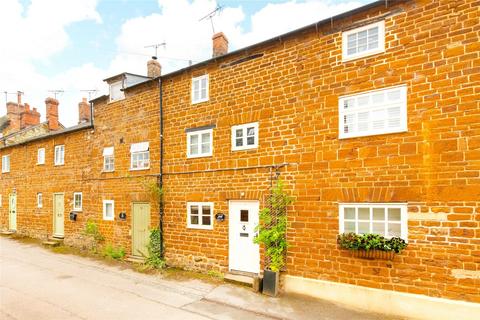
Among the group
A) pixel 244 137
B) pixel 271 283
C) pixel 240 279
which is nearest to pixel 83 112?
pixel 244 137

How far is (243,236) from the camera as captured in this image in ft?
30.1

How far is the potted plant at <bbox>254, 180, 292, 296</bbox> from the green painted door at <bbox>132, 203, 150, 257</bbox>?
545 cm

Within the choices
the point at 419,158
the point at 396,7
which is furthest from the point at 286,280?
the point at 396,7

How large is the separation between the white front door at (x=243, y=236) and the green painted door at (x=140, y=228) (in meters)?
4.18

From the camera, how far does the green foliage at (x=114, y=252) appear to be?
40.0 ft

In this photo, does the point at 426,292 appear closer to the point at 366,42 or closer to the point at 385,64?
the point at 385,64

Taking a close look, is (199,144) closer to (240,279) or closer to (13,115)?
(240,279)

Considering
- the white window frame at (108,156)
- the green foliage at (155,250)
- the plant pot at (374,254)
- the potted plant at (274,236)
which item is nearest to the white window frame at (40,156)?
the white window frame at (108,156)

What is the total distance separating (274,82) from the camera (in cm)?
875

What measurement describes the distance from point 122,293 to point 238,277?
346 cm

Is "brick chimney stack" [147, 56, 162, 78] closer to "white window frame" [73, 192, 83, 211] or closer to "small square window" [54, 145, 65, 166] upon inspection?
"small square window" [54, 145, 65, 166]

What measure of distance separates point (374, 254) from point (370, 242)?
323mm

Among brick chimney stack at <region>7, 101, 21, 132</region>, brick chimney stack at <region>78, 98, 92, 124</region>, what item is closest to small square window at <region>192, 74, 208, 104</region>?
brick chimney stack at <region>78, 98, 92, 124</region>

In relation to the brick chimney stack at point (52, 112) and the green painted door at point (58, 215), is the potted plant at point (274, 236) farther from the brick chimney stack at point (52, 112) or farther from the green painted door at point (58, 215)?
the brick chimney stack at point (52, 112)
